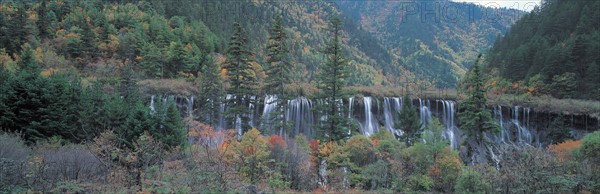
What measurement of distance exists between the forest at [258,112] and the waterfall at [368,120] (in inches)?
7.7

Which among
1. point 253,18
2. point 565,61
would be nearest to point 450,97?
point 565,61

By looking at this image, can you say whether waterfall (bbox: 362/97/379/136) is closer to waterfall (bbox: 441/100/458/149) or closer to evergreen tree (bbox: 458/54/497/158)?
waterfall (bbox: 441/100/458/149)

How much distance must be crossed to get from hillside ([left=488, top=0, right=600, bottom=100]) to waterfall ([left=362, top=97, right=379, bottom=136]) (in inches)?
860

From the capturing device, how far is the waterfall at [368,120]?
39206 mm

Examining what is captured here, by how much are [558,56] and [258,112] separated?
3986cm

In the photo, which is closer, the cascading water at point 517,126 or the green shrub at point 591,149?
the green shrub at point 591,149

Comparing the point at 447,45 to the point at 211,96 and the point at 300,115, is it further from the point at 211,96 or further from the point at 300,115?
the point at 211,96

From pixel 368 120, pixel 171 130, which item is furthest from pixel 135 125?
pixel 368 120

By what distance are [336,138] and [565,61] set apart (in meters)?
40.6

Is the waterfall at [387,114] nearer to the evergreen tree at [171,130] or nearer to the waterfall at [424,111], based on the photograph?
the waterfall at [424,111]

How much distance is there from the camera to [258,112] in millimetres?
36156

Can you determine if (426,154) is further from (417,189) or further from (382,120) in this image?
(382,120)

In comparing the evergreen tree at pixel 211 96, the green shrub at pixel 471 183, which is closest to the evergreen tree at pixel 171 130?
the evergreen tree at pixel 211 96

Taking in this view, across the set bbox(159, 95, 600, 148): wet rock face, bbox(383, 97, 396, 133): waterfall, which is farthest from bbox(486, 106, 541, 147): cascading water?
bbox(383, 97, 396, 133): waterfall
